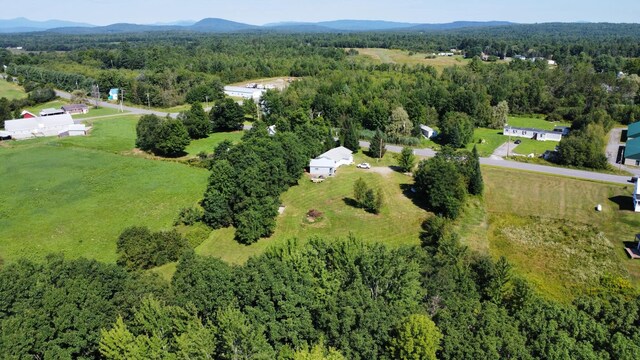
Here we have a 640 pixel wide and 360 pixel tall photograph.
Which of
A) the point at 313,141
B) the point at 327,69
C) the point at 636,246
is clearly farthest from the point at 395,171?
the point at 327,69

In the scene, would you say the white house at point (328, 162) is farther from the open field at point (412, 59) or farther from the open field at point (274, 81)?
the open field at point (412, 59)

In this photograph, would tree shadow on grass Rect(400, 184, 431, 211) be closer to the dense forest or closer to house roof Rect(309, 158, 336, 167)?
house roof Rect(309, 158, 336, 167)

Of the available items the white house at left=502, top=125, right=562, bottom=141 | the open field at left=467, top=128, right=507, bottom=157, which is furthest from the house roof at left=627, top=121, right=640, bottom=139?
the open field at left=467, top=128, right=507, bottom=157

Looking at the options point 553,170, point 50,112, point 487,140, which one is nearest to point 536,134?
point 487,140

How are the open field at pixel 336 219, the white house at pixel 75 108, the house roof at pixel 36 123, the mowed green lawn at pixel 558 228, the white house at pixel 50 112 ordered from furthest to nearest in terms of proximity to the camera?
the white house at pixel 75 108 < the white house at pixel 50 112 < the house roof at pixel 36 123 < the open field at pixel 336 219 < the mowed green lawn at pixel 558 228

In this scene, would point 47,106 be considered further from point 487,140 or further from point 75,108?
point 487,140

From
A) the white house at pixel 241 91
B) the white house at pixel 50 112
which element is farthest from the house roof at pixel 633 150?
the white house at pixel 50 112

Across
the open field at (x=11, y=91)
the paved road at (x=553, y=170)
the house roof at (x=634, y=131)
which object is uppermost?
the open field at (x=11, y=91)
